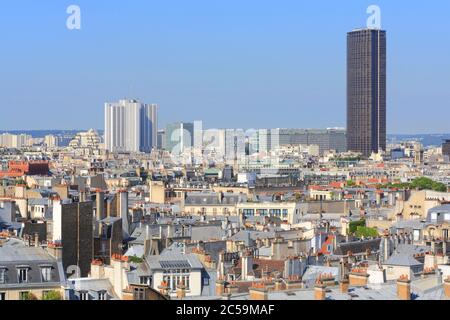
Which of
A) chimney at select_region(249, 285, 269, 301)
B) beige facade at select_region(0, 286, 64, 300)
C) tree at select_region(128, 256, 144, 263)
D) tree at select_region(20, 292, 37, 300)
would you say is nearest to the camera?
chimney at select_region(249, 285, 269, 301)

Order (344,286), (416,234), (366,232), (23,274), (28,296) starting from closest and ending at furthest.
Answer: (344,286), (28,296), (23,274), (416,234), (366,232)

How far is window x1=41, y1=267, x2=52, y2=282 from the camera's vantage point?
26484 mm

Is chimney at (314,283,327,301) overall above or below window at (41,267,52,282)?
above

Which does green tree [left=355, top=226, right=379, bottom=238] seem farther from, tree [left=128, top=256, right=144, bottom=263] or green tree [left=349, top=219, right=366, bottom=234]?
tree [left=128, top=256, right=144, bottom=263]

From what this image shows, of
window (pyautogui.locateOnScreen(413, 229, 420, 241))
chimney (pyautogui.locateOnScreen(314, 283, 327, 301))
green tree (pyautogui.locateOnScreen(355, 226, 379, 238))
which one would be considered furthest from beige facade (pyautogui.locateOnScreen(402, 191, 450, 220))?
chimney (pyautogui.locateOnScreen(314, 283, 327, 301))

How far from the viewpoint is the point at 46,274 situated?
87.5ft

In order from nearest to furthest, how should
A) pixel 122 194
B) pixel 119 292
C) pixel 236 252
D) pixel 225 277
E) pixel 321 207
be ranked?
pixel 119 292 → pixel 225 277 → pixel 236 252 → pixel 122 194 → pixel 321 207

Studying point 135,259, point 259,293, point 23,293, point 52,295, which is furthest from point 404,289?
point 135,259

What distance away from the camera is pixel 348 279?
23.6 m

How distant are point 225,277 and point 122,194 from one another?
1552cm

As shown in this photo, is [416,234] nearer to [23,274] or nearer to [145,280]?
[145,280]

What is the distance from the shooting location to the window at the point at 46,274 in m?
26.5

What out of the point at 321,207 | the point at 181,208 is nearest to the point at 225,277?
the point at 321,207
